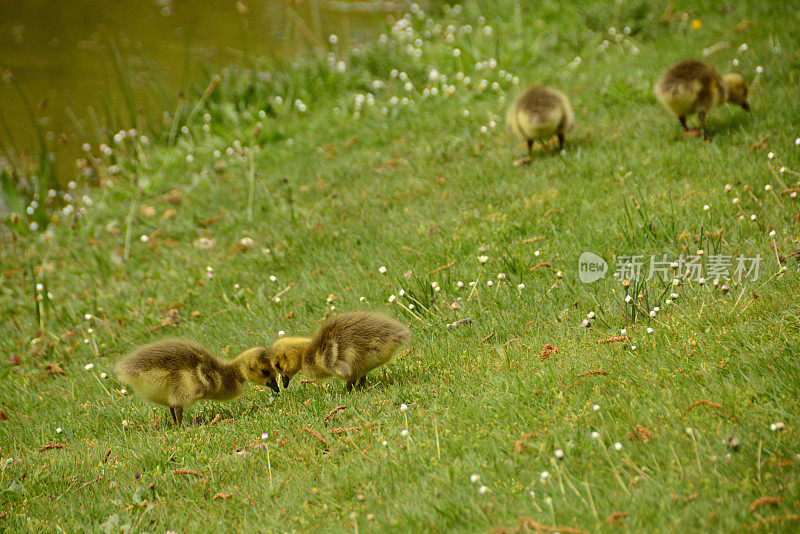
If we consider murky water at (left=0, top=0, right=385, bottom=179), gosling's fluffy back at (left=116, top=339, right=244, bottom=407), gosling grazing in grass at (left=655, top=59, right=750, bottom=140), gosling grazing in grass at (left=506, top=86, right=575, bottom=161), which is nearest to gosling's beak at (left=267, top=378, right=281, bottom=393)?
gosling's fluffy back at (left=116, top=339, right=244, bottom=407)

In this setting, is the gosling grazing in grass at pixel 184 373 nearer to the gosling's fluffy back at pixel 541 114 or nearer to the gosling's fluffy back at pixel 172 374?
the gosling's fluffy back at pixel 172 374

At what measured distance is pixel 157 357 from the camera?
5453mm

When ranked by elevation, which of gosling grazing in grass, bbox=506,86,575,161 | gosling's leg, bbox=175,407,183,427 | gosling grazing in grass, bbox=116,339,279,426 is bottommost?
gosling's leg, bbox=175,407,183,427

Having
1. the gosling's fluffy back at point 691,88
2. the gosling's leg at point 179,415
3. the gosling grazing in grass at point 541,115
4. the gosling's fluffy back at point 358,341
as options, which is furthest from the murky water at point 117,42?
the gosling's fluffy back at point 358,341

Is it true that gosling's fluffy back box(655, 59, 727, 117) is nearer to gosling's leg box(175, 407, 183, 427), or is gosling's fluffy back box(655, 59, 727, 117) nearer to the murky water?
gosling's leg box(175, 407, 183, 427)

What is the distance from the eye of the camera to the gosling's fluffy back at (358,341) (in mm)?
5246

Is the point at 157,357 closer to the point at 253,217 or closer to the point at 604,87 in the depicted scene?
the point at 253,217

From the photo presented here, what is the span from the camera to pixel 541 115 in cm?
820

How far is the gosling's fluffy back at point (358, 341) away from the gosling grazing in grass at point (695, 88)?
4.55 meters

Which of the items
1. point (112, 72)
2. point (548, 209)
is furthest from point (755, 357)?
point (112, 72)

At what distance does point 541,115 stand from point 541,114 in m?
0.02

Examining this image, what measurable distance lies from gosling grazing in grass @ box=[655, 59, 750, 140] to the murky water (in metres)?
7.93

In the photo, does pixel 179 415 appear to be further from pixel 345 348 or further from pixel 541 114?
pixel 541 114

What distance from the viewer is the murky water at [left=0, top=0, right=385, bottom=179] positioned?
13680 millimetres
